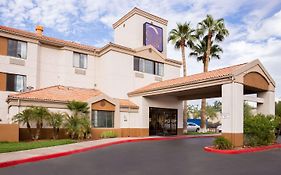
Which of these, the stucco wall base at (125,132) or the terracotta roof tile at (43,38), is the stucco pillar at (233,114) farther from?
the terracotta roof tile at (43,38)

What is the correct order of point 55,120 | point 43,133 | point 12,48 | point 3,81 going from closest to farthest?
point 55,120
point 43,133
point 3,81
point 12,48

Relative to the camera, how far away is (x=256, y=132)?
16.4 meters

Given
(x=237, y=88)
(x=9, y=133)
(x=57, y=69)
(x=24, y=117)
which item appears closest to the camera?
(x=237, y=88)

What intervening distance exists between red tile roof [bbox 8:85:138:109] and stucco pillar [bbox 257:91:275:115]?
10981 millimetres

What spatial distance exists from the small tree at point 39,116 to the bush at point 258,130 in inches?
540

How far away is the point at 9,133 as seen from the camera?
1739cm

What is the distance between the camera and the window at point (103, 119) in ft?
73.6

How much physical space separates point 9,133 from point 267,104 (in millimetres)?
17848

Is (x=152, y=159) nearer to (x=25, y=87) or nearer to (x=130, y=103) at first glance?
(x=130, y=103)

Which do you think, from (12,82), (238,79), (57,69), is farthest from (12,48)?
(238,79)

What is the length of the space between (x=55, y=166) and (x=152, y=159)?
4.32m

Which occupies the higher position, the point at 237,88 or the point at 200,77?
the point at 200,77

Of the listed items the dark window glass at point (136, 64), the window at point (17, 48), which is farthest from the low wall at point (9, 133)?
the dark window glass at point (136, 64)

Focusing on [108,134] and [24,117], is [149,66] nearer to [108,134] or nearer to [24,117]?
[108,134]
